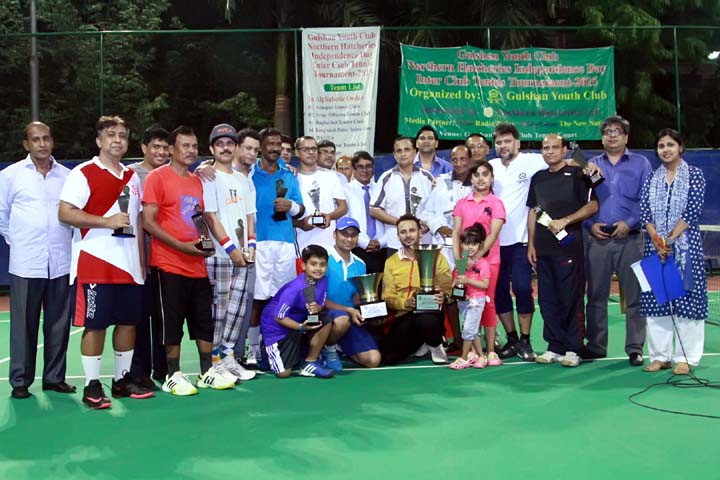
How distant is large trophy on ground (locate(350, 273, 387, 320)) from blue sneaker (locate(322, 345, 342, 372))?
503 millimetres

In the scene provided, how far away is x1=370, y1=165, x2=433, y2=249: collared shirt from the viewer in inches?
317

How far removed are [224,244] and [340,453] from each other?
2.42 meters

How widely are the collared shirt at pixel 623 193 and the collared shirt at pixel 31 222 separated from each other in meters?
4.63

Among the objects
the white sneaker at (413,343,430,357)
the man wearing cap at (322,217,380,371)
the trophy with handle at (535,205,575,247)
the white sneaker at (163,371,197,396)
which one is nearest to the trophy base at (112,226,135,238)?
the white sneaker at (163,371,197,396)

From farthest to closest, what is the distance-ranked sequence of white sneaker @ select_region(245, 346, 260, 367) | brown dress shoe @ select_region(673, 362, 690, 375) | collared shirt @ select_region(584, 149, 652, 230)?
white sneaker @ select_region(245, 346, 260, 367), collared shirt @ select_region(584, 149, 652, 230), brown dress shoe @ select_region(673, 362, 690, 375)

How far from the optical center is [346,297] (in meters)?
7.25

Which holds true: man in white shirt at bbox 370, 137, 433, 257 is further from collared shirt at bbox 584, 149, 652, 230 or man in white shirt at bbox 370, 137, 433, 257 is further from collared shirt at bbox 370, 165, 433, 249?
collared shirt at bbox 584, 149, 652, 230

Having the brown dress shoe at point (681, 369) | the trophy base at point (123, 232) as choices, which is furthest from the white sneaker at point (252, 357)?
the brown dress shoe at point (681, 369)

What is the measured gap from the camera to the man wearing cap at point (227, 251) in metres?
6.70

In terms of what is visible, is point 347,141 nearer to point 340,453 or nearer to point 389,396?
point 389,396

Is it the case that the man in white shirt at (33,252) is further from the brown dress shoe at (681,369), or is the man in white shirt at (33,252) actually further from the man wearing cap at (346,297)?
the brown dress shoe at (681,369)

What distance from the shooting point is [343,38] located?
42.4ft

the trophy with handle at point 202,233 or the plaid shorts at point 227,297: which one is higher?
the trophy with handle at point 202,233

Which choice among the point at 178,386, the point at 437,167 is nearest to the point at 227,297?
the point at 178,386
